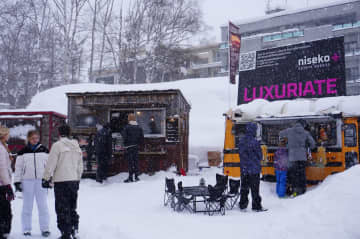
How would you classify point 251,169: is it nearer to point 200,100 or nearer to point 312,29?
point 200,100

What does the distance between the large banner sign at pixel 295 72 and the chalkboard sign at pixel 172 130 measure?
4.98 metres

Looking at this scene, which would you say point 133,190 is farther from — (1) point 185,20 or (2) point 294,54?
(1) point 185,20

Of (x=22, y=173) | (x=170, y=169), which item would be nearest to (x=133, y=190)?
(x=170, y=169)

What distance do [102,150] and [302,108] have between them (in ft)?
21.3

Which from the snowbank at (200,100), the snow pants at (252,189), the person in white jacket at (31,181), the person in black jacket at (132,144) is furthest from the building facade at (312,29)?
the person in white jacket at (31,181)

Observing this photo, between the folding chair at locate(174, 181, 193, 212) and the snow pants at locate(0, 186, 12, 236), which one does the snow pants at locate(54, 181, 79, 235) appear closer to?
the snow pants at locate(0, 186, 12, 236)

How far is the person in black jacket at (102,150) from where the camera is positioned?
459 inches

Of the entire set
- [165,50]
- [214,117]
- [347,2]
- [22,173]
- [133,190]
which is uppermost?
[347,2]

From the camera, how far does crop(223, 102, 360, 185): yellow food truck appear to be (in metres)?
9.67

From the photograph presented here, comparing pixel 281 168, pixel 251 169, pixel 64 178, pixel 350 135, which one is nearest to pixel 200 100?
pixel 350 135

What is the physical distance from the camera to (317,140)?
1045cm

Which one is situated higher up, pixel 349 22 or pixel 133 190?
pixel 349 22

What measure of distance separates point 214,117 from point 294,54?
8.85m

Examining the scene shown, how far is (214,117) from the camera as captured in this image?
2369cm
